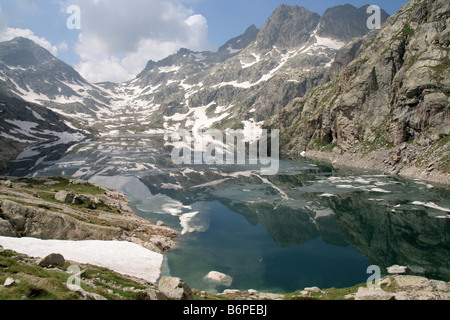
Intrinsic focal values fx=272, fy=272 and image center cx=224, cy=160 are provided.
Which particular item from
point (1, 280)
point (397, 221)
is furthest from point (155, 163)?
point (1, 280)

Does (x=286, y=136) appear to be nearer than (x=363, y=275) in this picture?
No

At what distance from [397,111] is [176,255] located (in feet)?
355

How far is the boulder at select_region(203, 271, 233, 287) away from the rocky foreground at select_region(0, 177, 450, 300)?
3.96 metres

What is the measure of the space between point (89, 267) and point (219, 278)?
1489 cm

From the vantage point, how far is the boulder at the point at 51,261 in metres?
21.8

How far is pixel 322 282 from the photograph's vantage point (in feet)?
107

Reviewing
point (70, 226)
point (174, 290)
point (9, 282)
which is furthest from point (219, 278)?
point (9, 282)

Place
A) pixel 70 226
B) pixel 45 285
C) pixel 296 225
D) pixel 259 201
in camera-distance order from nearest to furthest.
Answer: pixel 45 285 → pixel 70 226 → pixel 296 225 → pixel 259 201

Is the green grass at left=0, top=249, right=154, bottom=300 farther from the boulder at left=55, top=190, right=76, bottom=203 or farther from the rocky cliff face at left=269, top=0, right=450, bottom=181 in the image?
the rocky cliff face at left=269, top=0, right=450, bottom=181

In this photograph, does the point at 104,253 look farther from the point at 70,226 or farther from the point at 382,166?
the point at 382,166

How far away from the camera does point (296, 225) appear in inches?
2115

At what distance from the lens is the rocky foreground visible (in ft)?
52.2

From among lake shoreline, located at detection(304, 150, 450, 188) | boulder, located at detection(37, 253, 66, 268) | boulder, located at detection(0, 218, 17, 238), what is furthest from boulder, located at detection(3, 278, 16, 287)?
lake shoreline, located at detection(304, 150, 450, 188)
